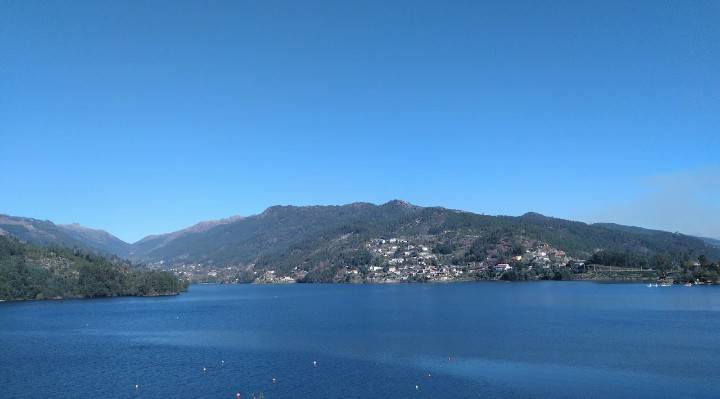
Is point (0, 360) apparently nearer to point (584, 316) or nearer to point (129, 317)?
point (129, 317)

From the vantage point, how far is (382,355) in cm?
6631

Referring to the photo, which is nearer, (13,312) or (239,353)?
(239,353)

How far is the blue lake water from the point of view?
50062 millimetres

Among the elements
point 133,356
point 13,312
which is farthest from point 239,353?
point 13,312

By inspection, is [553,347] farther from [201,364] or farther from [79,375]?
[79,375]

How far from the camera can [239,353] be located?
234ft

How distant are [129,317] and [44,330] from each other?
26024 millimetres

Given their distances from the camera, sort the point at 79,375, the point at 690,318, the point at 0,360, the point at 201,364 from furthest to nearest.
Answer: the point at 690,318, the point at 0,360, the point at 201,364, the point at 79,375

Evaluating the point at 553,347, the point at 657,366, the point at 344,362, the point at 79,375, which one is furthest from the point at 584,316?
the point at 79,375

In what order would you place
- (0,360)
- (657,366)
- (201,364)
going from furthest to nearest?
1. (0,360)
2. (201,364)
3. (657,366)

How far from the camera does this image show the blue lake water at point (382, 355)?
164ft

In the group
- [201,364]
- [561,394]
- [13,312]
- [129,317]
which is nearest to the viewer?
[561,394]

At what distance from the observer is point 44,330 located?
101 m

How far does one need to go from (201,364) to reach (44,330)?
53.8 m
